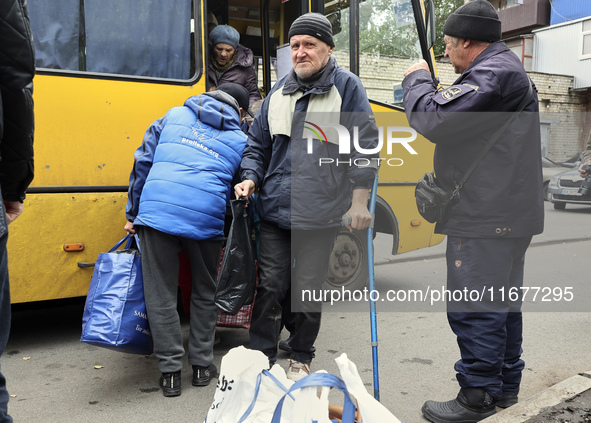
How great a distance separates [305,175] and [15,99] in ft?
5.79

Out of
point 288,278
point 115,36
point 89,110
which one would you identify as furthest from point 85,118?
point 288,278

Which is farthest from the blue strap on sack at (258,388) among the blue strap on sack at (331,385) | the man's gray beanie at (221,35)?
the man's gray beanie at (221,35)

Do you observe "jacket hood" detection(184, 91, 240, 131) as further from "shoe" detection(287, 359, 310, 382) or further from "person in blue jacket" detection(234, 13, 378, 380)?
"shoe" detection(287, 359, 310, 382)

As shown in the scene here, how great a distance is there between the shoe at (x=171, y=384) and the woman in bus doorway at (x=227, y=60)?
7.61 feet

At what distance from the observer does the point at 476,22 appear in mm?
2867

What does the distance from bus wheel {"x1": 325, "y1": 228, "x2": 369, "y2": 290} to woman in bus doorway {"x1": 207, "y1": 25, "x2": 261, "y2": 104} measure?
176 cm

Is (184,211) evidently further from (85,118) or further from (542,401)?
(542,401)

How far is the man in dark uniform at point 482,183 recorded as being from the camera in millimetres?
2807

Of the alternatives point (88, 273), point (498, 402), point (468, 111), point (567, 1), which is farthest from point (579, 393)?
point (567, 1)

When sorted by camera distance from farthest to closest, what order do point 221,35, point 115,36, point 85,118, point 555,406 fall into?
point 221,35, point 115,36, point 85,118, point 555,406

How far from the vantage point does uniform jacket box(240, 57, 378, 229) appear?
334cm

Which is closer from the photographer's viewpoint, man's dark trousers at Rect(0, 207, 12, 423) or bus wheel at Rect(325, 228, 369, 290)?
man's dark trousers at Rect(0, 207, 12, 423)

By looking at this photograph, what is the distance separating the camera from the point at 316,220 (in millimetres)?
3338

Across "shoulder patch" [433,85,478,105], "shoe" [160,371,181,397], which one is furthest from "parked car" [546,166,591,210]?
"shoe" [160,371,181,397]
